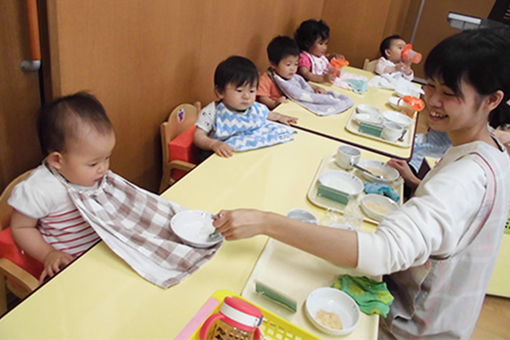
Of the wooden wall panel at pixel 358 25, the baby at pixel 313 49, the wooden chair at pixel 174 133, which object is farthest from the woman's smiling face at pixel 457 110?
the wooden wall panel at pixel 358 25

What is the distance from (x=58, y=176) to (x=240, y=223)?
64 cm

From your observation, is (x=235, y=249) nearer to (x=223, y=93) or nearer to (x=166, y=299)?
(x=166, y=299)

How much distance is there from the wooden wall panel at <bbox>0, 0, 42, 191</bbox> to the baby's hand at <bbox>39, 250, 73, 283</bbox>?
498 millimetres

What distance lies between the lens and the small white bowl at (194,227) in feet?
3.86

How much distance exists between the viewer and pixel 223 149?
1.77 m

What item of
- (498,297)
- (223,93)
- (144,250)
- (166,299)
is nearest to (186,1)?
(223,93)

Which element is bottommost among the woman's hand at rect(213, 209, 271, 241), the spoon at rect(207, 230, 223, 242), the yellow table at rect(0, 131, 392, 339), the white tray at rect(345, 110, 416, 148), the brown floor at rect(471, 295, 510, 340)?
the brown floor at rect(471, 295, 510, 340)

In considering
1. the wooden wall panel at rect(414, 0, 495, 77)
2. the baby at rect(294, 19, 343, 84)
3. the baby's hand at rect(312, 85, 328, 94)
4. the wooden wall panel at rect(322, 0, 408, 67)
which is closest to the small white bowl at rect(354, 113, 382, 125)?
the baby's hand at rect(312, 85, 328, 94)

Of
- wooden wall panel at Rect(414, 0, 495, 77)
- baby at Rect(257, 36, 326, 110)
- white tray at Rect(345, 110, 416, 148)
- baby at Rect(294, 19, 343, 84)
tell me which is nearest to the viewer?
white tray at Rect(345, 110, 416, 148)

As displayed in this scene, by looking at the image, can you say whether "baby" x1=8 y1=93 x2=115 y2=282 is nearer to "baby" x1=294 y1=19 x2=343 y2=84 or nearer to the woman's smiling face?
the woman's smiling face

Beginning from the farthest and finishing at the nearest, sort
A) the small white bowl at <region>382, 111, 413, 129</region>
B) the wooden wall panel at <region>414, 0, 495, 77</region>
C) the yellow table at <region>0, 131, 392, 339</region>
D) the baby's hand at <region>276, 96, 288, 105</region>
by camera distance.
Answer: the wooden wall panel at <region>414, 0, 495, 77</region> < the baby's hand at <region>276, 96, 288, 105</region> < the small white bowl at <region>382, 111, 413, 129</region> < the yellow table at <region>0, 131, 392, 339</region>

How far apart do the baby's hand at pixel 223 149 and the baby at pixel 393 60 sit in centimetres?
259

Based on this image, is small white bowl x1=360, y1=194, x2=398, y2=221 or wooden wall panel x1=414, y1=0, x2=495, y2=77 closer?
small white bowl x1=360, y1=194, x2=398, y2=221

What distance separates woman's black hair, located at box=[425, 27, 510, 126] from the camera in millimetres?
1013
